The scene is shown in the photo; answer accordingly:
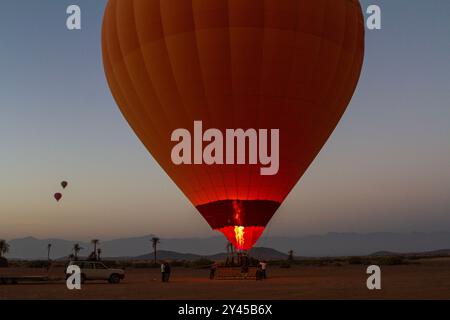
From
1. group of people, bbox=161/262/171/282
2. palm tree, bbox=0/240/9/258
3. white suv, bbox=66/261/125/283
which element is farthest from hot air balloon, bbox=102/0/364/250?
palm tree, bbox=0/240/9/258

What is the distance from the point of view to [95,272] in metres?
28.5

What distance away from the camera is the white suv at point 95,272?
28.4m

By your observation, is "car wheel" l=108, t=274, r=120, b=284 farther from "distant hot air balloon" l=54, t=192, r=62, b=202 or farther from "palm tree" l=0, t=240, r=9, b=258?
"palm tree" l=0, t=240, r=9, b=258

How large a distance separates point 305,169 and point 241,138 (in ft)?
13.8

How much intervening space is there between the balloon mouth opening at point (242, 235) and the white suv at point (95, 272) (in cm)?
642

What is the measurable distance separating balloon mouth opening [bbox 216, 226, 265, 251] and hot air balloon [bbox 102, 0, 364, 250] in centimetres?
5

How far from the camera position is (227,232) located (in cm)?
2580

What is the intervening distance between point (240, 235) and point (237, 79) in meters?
6.77

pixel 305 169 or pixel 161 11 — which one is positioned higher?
pixel 161 11

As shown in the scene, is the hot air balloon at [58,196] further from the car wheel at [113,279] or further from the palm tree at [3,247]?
the palm tree at [3,247]
